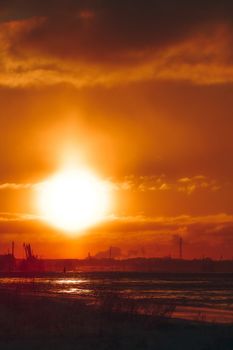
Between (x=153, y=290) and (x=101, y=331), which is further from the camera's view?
(x=153, y=290)

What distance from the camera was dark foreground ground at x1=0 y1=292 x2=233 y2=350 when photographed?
76.9ft

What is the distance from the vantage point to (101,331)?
85.3 ft

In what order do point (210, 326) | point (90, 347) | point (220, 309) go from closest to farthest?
point (90, 347) → point (210, 326) → point (220, 309)

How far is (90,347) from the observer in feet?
74.2

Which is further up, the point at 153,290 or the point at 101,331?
the point at 153,290

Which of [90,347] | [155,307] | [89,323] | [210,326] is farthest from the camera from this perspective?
[155,307]

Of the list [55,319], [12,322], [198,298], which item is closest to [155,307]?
[55,319]

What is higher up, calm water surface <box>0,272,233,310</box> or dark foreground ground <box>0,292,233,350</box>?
calm water surface <box>0,272,233,310</box>

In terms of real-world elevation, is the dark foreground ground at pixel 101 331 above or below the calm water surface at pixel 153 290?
below

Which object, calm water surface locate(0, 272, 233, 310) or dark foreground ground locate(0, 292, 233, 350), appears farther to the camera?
calm water surface locate(0, 272, 233, 310)

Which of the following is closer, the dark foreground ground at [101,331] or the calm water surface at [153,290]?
the dark foreground ground at [101,331]

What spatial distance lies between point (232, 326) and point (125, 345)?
30.1 ft

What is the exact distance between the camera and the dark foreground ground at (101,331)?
23.5m

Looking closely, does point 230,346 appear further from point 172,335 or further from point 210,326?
point 210,326
